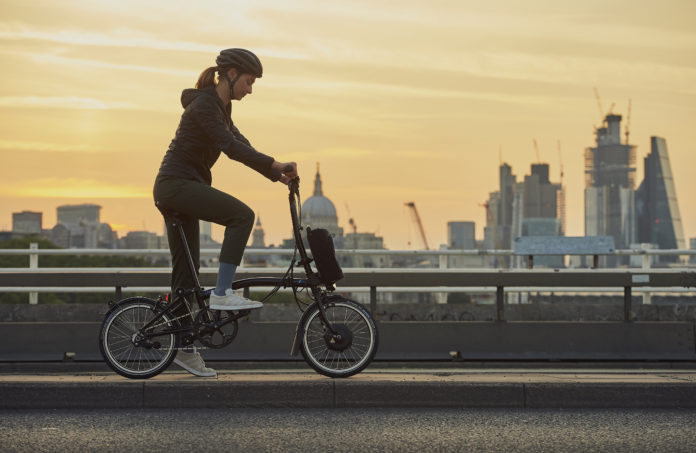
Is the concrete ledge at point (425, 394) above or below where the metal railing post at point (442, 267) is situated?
below

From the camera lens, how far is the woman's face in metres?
7.20

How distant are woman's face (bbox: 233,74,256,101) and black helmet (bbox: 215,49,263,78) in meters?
0.04

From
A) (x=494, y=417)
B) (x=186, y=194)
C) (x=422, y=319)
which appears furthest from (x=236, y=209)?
(x=422, y=319)

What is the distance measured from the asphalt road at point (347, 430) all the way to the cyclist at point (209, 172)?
1045mm

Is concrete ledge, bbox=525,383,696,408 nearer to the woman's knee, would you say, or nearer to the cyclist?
the cyclist

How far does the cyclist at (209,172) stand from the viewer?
7.03 m

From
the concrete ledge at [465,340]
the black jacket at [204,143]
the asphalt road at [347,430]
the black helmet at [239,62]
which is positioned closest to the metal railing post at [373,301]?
the concrete ledge at [465,340]

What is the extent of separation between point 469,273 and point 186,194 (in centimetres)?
456

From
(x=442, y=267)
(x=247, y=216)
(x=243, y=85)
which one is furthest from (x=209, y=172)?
(x=442, y=267)

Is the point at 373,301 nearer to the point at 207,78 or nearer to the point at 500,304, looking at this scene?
the point at 500,304

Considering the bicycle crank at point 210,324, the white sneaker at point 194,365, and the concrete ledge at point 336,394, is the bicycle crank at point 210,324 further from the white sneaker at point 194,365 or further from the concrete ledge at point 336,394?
the concrete ledge at point 336,394

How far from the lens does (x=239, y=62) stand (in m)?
7.17

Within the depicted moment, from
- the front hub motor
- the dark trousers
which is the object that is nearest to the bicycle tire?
the dark trousers

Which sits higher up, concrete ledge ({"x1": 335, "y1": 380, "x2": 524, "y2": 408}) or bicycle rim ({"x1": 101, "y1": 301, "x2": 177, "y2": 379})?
bicycle rim ({"x1": 101, "y1": 301, "x2": 177, "y2": 379})
